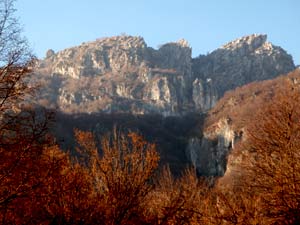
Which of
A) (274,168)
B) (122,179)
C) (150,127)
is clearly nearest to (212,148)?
(150,127)

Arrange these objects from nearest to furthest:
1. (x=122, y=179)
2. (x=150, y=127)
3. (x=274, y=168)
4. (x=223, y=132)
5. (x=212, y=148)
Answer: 1. (x=122, y=179)
2. (x=274, y=168)
3. (x=223, y=132)
4. (x=212, y=148)
5. (x=150, y=127)

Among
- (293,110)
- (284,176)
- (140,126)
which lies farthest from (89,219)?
(140,126)

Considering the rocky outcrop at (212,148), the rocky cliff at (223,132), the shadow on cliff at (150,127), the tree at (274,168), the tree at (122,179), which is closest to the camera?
the tree at (122,179)

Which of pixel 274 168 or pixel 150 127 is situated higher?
pixel 150 127

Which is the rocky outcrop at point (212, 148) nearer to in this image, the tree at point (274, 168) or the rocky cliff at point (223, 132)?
the rocky cliff at point (223, 132)

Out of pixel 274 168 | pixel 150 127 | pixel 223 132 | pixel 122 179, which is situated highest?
pixel 150 127

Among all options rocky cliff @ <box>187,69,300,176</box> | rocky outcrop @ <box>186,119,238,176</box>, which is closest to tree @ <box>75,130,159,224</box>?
rocky cliff @ <box>187,69,300,176</box>

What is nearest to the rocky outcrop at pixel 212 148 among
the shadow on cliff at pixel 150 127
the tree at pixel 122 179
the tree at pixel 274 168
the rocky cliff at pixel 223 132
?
the rocky cliff at pixel 223 132

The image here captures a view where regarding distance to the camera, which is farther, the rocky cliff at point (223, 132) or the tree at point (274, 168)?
the rocky cliff at point (223, 132)

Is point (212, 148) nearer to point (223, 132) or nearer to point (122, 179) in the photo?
point (223, 132)

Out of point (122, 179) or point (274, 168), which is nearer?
point (122, 179)

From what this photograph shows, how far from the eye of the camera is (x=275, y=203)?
1683 cm

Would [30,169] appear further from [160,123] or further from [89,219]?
[160,123]

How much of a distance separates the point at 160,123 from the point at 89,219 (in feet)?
593
